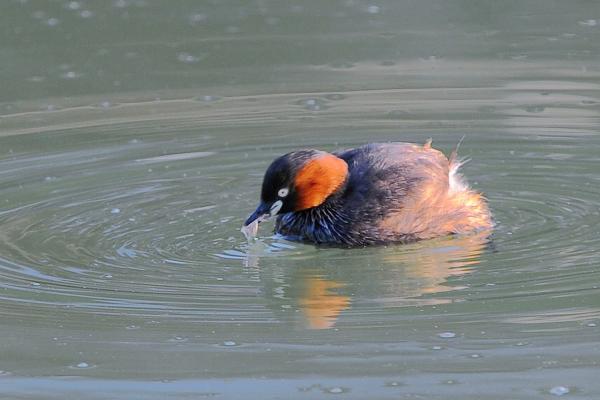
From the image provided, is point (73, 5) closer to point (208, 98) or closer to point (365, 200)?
point (208, 98)

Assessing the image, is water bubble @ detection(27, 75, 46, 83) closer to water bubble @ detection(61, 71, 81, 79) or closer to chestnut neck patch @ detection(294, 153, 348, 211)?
water bubble @ detection(61, 71, 81, 79)

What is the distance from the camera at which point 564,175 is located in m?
8.99

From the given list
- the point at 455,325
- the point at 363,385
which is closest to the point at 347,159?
the point at 455,325

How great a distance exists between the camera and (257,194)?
898 centimetres

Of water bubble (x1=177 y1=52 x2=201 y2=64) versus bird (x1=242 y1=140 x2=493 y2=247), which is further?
water bubble (x1=177 y1=52 x2=201 y2=64)

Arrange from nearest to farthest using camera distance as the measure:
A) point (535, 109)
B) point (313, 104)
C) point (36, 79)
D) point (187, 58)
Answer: point (535, 109), point (313, 104), point (36, 79), point (187, 58)

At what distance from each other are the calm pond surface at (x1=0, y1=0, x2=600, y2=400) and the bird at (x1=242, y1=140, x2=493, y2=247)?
0.11 m

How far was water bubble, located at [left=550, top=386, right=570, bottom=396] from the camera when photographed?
5711mm

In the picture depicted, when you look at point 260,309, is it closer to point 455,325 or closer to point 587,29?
point 455,325

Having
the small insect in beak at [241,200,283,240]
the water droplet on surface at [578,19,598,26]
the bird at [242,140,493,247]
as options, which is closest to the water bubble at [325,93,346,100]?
the water droplet on surface at [578,19,598,26]

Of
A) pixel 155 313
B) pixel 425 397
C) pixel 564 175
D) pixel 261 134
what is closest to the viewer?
pixel 425 397

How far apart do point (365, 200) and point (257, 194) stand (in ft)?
3.70

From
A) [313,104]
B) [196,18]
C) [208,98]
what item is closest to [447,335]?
[313,104]

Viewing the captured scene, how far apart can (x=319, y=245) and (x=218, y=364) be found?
6.86ft
